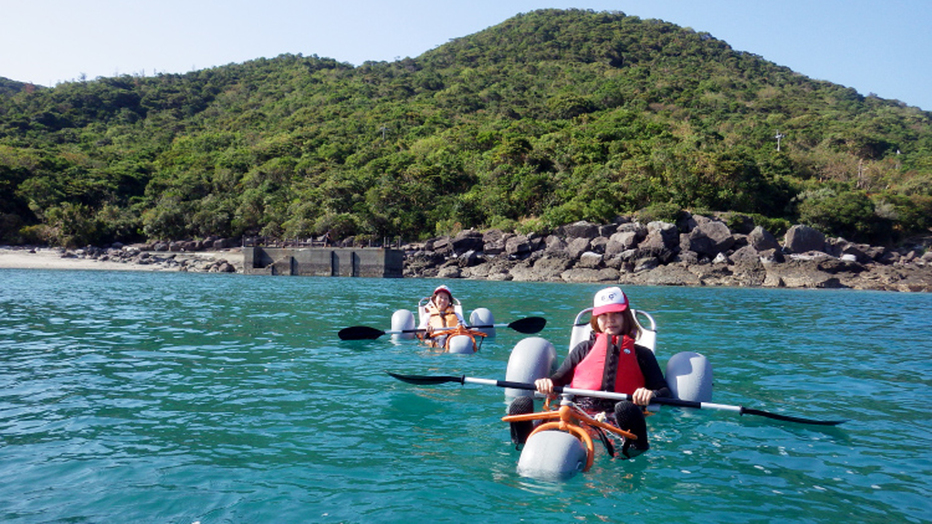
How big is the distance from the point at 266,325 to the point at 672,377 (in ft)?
37.6

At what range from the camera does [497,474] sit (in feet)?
17.4

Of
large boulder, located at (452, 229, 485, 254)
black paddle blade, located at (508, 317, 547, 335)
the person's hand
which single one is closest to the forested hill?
large boulder, located at (452, 229, 485, 254)

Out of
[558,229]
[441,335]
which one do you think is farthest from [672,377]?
[558,229]

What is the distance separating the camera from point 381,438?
637 cm

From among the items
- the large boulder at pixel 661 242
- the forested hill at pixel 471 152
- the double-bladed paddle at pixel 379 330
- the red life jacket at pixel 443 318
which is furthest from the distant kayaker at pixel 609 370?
the forested hill at pixel 471 152

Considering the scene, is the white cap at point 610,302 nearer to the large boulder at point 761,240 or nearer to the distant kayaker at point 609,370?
the distant kayaker at point 609,370

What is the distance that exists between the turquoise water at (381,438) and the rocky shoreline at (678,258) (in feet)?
83.0

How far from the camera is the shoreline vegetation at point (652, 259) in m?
37.7

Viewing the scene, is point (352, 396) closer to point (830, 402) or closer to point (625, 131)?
point (830, 402)

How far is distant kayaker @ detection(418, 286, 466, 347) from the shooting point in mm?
12180

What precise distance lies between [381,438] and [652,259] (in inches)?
1419

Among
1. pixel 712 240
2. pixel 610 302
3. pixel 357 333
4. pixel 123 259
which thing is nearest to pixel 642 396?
pixel 610 302

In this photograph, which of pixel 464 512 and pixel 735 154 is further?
pixel 735 154

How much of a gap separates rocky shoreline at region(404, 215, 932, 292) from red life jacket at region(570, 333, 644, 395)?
32.8m
